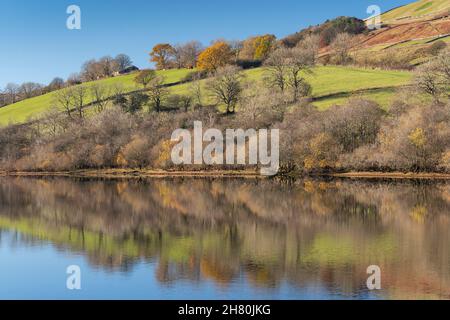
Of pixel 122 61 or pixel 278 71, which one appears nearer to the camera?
pixel 278 71

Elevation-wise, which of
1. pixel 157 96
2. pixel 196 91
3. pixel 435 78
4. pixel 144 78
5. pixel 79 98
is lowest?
pixel 435 78

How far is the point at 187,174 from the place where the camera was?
237ft

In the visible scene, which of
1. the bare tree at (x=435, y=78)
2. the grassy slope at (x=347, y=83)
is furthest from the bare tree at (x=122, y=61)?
the bare tree at (x=435, y=78)

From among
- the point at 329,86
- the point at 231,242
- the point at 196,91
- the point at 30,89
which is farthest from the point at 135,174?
the point at 30,89

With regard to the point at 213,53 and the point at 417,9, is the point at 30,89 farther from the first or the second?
the point at 417,9

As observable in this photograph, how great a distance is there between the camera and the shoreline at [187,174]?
61.7 metres

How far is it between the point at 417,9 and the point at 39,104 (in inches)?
3814

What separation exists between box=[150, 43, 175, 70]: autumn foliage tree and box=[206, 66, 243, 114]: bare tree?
41.5 meters

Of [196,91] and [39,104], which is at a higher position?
[196,91]

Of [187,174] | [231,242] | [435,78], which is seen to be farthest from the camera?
[187,174]
